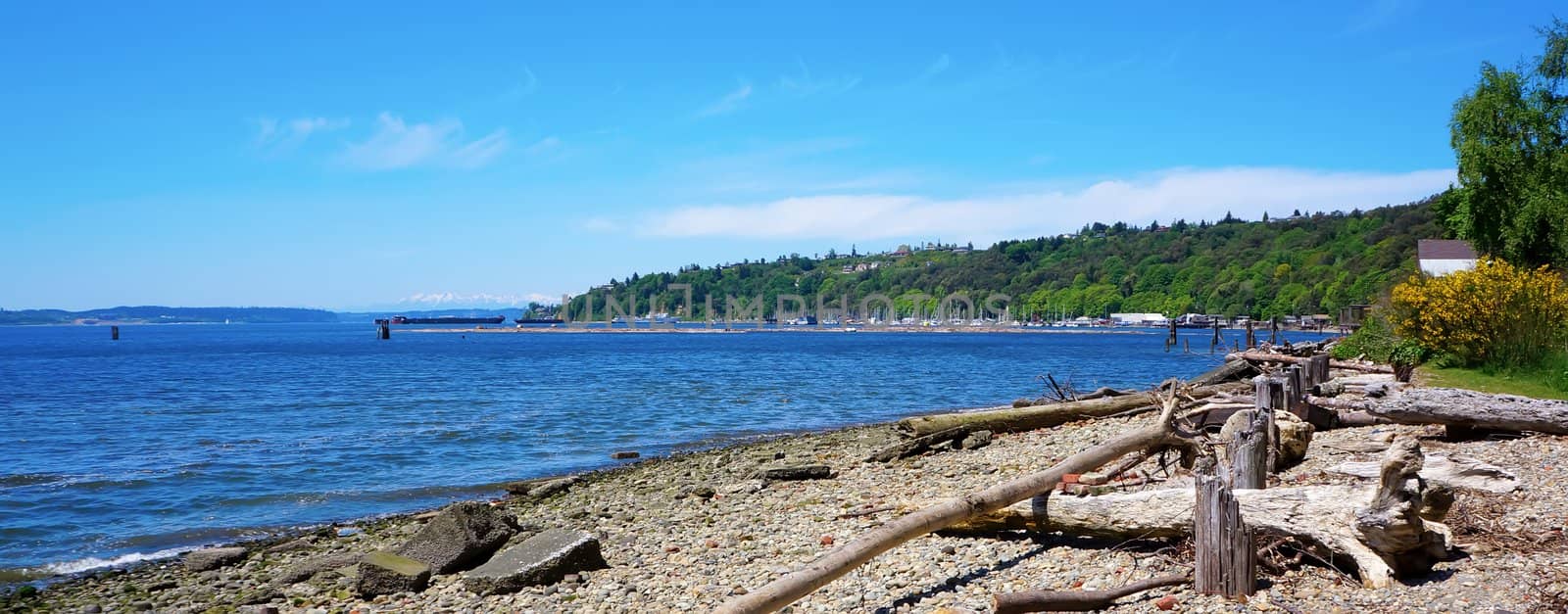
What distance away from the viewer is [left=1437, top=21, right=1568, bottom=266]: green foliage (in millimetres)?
33844

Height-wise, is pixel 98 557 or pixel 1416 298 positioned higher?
pixel 1416 298

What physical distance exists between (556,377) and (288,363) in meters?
32.3

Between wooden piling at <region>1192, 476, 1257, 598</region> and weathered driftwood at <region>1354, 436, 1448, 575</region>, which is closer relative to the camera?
weathered driftwood at <region>1354, 436, 1448, 575</region>

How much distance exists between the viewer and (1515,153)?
35.0 m

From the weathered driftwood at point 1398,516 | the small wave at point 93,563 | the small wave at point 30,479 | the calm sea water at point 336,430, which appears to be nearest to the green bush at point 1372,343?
the calm sea water at point 336,430

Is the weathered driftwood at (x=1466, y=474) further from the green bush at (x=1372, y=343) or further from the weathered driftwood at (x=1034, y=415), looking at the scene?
the green bush at (x=1372, y=343)

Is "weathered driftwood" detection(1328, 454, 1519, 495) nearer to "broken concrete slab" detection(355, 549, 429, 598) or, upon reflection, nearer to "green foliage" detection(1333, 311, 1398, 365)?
"broken concrete slab" detection(355, 549, 429, 598)

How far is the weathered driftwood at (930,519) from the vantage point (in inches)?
273

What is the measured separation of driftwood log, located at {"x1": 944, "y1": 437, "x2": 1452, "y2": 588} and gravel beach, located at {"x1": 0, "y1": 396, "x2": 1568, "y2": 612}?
0.54ft

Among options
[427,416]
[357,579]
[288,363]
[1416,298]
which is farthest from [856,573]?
[288,363]

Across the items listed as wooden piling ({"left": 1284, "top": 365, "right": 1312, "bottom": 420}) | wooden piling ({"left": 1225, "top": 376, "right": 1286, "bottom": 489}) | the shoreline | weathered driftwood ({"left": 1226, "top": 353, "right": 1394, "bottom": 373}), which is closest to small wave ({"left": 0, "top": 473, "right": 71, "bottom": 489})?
the shoreline

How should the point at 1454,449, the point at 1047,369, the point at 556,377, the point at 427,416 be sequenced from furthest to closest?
the point at 1047,369, the point at 556,377, the point at 427,416, the point at 1454,449

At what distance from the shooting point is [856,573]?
844cm

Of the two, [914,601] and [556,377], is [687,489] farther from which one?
[556,377]
